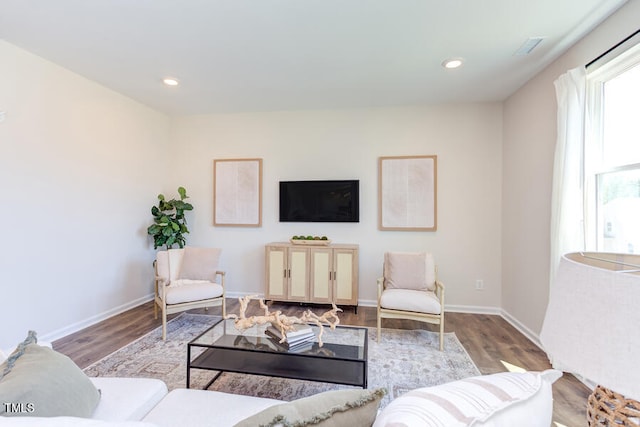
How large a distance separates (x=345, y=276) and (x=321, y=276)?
12.6 inches

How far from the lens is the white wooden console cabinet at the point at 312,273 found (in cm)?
382

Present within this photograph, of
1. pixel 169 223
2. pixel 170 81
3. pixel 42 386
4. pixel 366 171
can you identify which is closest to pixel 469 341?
pixel 366 171

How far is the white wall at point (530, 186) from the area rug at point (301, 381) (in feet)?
3.25

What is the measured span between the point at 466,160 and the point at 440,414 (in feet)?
12.7

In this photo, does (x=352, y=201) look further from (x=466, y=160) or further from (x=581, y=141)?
(x=581, y=141)

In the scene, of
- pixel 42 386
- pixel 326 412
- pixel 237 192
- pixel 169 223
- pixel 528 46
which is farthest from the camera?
pixel 237 192

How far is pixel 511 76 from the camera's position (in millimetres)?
3119

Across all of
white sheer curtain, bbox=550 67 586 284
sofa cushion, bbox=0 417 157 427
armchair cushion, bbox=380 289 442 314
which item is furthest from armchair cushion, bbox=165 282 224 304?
white sheer curtain, bbox=550 67 586 284

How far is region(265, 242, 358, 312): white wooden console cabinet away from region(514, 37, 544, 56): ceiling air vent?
2622 mm

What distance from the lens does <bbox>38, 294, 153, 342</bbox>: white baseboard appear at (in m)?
2.94

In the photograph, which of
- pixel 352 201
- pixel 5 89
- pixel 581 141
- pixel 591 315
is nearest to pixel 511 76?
pixel 581 141

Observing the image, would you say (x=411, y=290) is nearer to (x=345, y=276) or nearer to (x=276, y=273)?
(x=345, y=276)

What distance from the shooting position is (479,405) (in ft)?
2.19

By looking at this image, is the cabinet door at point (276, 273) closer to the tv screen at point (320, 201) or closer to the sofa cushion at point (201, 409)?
the tv screen at point (320, 201)
